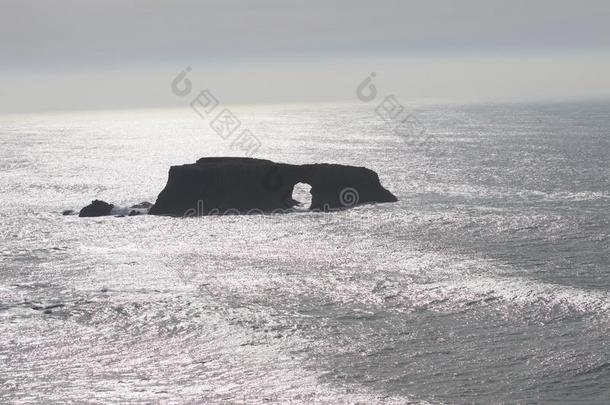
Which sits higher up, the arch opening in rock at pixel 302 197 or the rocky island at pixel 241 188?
the rocky island at pixel 241 188

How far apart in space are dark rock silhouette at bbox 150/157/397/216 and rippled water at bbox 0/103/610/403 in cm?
311

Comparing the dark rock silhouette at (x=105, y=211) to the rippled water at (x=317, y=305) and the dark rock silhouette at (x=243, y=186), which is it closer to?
the dark rock silhouette at (x=243, y=186)

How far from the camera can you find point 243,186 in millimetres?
73562

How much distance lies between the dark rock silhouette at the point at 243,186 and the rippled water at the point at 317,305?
311 cm

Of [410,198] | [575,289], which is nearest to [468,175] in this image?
[410,198]

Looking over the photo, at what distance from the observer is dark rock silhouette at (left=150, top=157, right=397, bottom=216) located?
72.6 meters

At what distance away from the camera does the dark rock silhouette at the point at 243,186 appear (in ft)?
238

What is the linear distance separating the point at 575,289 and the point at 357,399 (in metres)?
19.3

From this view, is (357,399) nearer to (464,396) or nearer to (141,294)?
(464,396)

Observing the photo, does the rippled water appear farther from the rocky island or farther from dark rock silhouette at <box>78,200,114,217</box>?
dark rock silhouette at <box>78,200,114,217</box>

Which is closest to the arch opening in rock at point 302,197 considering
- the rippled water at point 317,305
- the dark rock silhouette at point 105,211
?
the rippled water at point 317,305

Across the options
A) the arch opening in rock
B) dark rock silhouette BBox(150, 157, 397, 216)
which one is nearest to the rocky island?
dark rock silhouette BBox(150, 157, 397, 216)

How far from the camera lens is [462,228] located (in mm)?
62531

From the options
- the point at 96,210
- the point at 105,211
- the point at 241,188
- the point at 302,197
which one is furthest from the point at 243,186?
the point at 96,210
